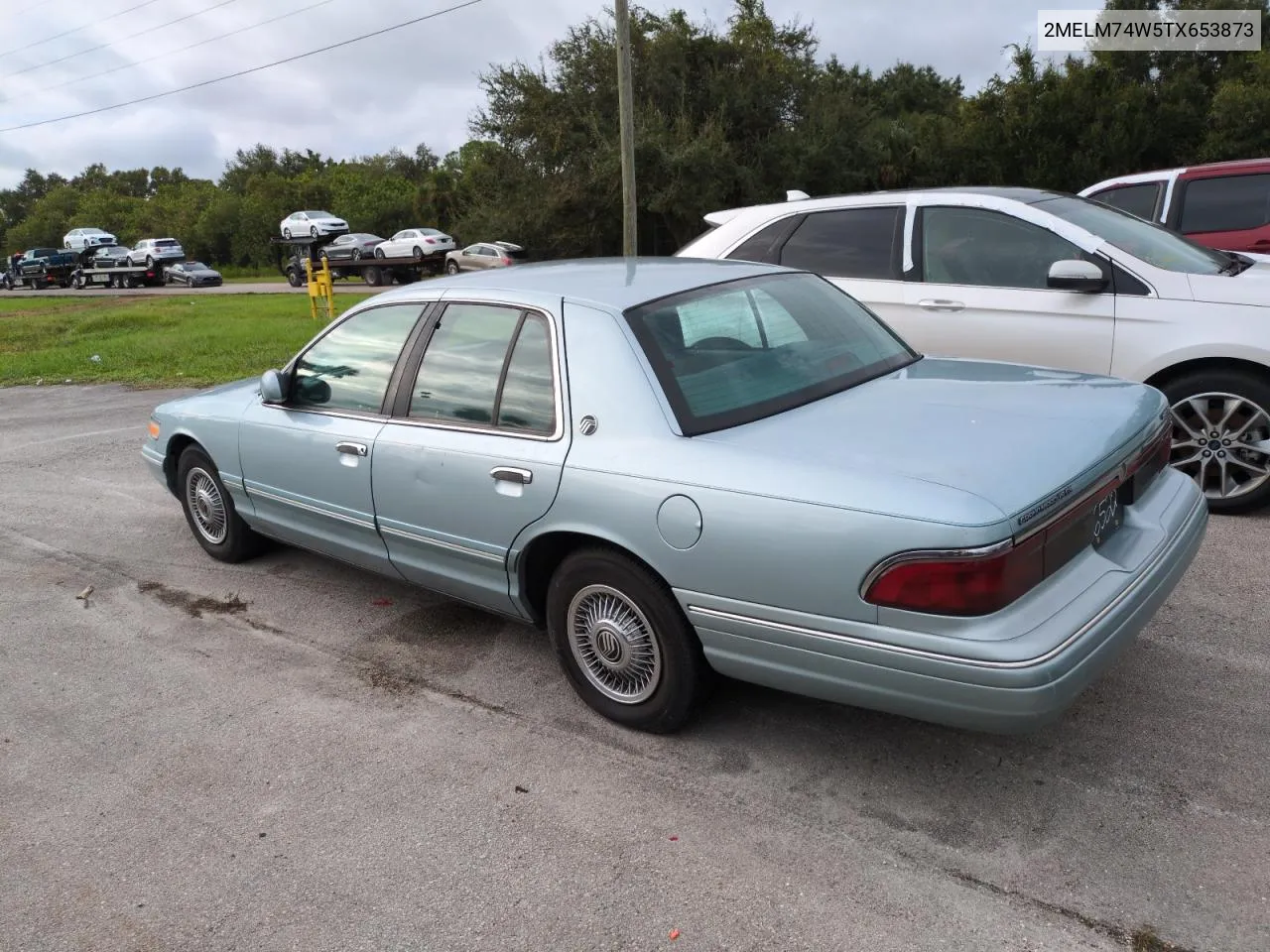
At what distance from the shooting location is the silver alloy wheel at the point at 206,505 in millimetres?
5387

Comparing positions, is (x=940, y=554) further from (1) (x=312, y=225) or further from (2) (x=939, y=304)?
(1) (x=312, y=225)

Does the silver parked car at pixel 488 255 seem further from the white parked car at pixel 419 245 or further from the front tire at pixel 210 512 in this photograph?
the front tire at pixel 210 512

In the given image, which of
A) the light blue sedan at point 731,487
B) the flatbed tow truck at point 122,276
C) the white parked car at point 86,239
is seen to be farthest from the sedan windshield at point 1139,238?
the white parked car at point 86,239

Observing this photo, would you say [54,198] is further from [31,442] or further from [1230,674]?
[1230,674]

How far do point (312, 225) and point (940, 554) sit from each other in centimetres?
4332

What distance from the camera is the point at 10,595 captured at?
521 centimetres

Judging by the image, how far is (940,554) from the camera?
257 centimetres

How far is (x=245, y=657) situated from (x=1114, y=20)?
2993 cm

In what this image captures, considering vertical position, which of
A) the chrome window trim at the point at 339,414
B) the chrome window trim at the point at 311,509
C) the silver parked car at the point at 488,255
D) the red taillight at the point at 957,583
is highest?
the silver parked car at the point at 488,255

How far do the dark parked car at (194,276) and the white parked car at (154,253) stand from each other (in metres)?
1.83

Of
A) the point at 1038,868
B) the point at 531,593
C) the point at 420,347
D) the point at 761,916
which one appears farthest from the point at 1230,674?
the point at 420,347

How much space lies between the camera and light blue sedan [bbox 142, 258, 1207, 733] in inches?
104

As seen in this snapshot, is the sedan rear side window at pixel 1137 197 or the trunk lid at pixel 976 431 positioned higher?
the sedan rear side window at pixel 1137 197

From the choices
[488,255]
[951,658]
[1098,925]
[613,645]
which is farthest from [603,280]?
[488,255]
